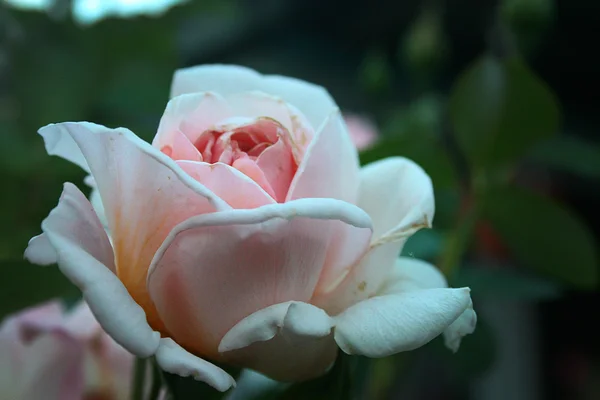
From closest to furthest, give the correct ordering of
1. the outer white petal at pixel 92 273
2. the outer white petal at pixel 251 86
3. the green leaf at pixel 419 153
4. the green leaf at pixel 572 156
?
the outer white petal at pixel 92 273 → the outer white petal at pixel 251 86 → the green leaf at pixel 419 153 → the green leaf at pixel 572 156

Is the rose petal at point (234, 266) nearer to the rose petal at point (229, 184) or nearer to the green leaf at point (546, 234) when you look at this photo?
the rose petal at point (229, 184)

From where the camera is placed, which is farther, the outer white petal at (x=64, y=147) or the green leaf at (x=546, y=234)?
the green leaf at (x=546, y=234)

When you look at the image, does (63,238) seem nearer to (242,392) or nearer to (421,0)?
(242,392)

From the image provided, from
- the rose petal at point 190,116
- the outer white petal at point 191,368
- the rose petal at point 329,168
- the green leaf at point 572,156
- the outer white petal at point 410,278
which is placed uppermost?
the rose petal at point 190,116

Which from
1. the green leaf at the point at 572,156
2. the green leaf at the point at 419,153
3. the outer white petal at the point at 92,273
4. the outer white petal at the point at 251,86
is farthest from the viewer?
the green leaf at the point at 572,156

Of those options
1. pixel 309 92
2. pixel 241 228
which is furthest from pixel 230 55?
pixel 241 228

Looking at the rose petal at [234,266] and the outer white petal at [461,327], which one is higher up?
the rose petal at [234,266]

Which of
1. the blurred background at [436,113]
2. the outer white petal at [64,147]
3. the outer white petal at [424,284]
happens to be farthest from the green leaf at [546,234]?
the outer white petal at [64,147]
